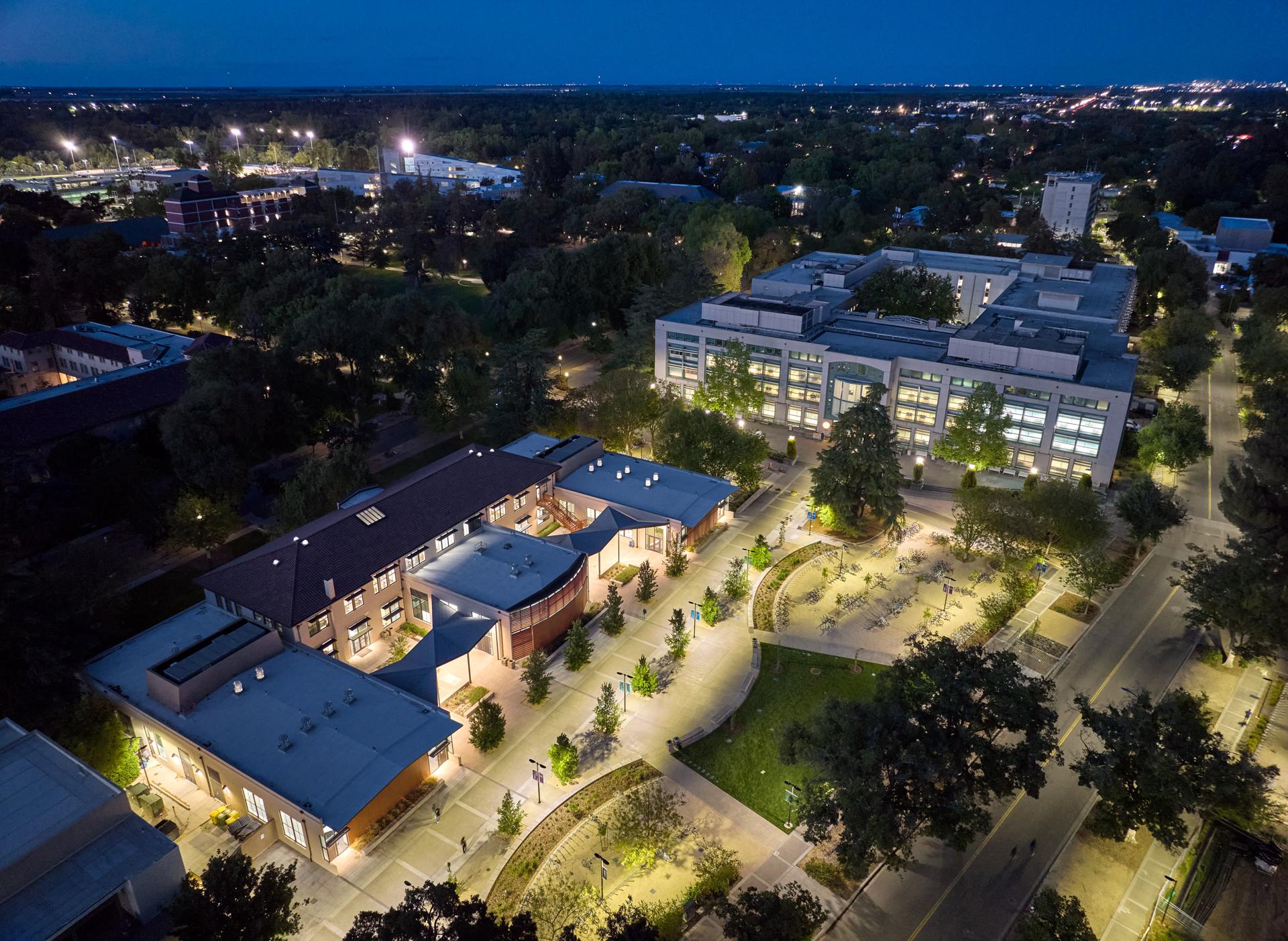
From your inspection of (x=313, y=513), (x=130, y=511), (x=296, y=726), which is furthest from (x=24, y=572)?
(x=296, y=726)

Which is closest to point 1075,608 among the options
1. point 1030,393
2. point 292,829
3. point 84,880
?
point 1030,393

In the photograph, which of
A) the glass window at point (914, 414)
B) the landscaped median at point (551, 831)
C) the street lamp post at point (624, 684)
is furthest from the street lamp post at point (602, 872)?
the glass window at point (914, 414)

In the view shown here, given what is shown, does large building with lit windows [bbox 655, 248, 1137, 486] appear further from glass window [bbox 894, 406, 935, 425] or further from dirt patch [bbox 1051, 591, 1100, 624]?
dirt patch [bbox 1051, 591, 1100, 624]

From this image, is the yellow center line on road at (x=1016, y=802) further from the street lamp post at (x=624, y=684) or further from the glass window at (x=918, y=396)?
the glass window at (x=918, y=396)

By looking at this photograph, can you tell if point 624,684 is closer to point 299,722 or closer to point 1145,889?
point 299,722

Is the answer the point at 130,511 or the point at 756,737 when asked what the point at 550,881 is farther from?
the point at 130,511

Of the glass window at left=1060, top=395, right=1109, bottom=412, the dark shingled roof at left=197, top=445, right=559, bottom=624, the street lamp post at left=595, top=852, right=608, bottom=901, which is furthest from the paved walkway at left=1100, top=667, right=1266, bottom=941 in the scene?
the dark shingled roof at left=197, top=445, right=559, bottom=624
